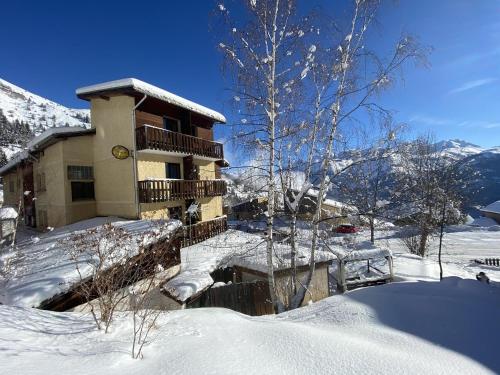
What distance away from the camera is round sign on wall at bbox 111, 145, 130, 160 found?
1262 centimetres

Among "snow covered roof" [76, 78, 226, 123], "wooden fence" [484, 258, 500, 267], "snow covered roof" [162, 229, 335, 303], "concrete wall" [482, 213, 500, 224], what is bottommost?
"concrete wall" [482, 213, 500, 224]

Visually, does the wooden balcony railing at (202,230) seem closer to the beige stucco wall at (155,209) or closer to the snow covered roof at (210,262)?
the snow covered roof at (210,262)

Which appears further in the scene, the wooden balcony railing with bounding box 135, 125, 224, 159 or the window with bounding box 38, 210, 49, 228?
the window with bounding box 38, 210, 49, 228

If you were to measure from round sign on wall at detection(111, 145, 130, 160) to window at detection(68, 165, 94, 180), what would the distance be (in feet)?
8.13

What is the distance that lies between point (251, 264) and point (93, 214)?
897 centimetres

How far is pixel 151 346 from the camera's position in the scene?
3.57 m

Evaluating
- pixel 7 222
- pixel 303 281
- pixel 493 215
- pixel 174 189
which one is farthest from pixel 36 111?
pixel 493 215

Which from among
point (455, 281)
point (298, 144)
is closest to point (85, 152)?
point (298, 144)

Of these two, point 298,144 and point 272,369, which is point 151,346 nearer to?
point 272,369

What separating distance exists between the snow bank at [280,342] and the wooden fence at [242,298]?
12.8 ft

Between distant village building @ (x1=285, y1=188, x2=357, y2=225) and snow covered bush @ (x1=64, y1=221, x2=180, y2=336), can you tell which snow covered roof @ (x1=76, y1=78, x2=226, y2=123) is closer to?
snow covered bush @ (x1=64, y1=221, x2=180, y2=336)

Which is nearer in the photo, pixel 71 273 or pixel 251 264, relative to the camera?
pixel 71 273

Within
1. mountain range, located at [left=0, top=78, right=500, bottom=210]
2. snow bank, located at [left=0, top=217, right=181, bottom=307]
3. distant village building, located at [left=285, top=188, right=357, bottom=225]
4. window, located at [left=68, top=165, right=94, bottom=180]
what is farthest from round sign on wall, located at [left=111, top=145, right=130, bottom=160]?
mountain range, located at [left=0, top=78, right=500, bottom=210]

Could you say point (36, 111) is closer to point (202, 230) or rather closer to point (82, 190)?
point (82, 190)
